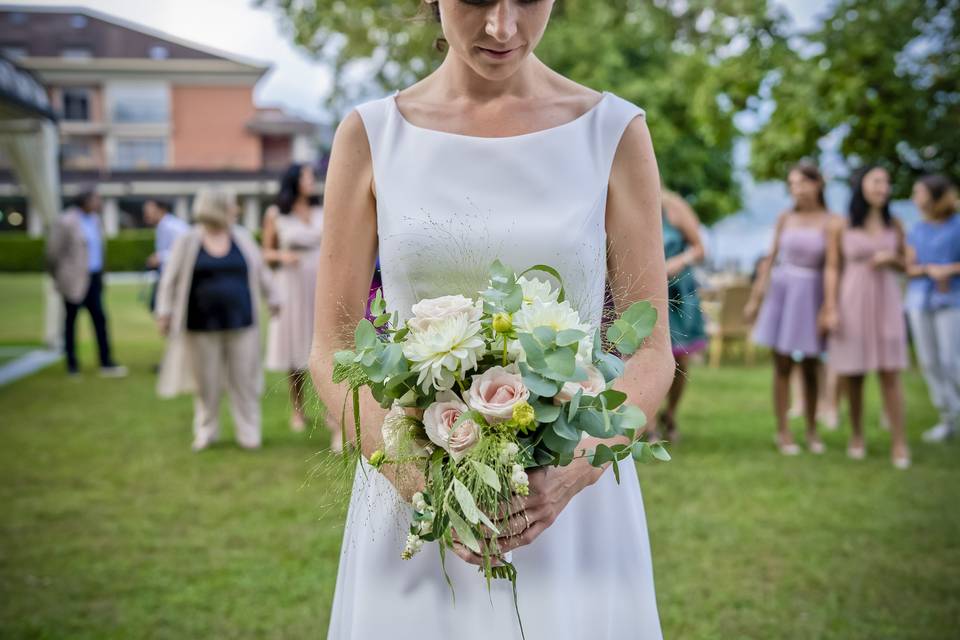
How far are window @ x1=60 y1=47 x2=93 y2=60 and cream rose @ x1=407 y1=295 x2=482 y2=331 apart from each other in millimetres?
63030

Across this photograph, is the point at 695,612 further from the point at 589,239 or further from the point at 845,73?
the point at 845,73

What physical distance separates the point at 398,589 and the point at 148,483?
606 cm

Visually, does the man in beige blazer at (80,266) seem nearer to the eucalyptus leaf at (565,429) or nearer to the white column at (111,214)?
the eucalyptus leaf at (565,429)

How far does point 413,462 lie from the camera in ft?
5.69

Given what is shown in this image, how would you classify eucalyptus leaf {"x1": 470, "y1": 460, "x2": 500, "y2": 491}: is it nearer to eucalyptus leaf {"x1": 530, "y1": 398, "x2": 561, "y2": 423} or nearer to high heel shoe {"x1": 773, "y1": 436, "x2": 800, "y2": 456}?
eucalyptus leaf {"x1": 530, "y1": 398, "x2": 561, "y2": 423}

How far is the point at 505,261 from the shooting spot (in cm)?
191

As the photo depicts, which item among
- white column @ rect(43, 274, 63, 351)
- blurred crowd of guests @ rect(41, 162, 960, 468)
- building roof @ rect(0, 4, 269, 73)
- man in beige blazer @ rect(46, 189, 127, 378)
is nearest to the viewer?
blurred crowd of guests @ rect(41, 162, 960, 468)

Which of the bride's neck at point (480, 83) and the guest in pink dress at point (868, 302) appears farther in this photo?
the guest in pink dress at point (868, 302)

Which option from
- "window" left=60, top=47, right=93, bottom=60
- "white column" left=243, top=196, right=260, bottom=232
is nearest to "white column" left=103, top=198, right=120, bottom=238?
"white column" left=243, top=196, right=260, bottom=232

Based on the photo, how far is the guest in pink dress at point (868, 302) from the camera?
7.99 meters

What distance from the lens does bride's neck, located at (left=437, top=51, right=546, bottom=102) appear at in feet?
6.75

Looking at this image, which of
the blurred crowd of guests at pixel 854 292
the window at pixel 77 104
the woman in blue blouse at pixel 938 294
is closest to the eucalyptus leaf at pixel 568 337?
the blurred crowd of guests at pixel 854 292

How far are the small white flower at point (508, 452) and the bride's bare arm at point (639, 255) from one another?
33cm

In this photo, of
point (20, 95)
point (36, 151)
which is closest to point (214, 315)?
point (20, 95)
